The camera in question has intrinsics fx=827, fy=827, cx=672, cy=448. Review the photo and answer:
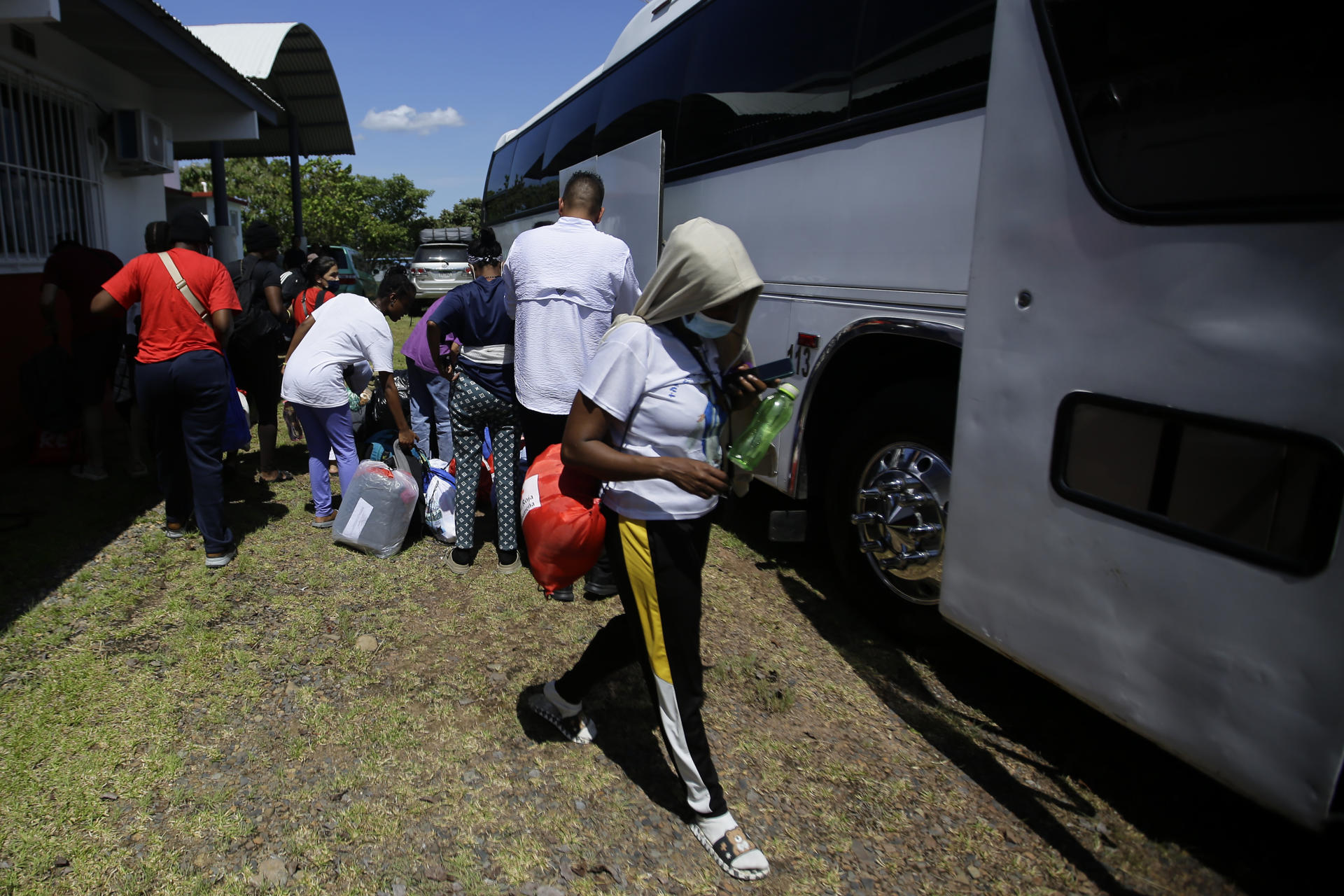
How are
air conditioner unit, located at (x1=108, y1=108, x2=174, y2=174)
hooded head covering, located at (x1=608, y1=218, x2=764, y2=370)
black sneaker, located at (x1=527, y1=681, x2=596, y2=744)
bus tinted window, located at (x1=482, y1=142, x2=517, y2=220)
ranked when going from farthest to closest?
bus tinted window, located at (x1=482, y1=142, x2=517, y2=220) → air conditioner unit, located at (x1=108, y1=108, x2=174, y2=174) → black sneaker, located at (x1=527, y1=681, x2=596, y2=744) → hooded head covering, located at (x1=608, y1=218, x2=764, y2=370)

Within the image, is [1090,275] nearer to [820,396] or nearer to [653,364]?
[653,364]

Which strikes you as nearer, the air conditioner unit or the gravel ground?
the gravel ground

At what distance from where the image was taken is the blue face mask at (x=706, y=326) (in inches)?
89.9

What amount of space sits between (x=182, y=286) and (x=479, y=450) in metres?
A: 1.74

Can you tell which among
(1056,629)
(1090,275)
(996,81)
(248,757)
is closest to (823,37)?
(996,81)

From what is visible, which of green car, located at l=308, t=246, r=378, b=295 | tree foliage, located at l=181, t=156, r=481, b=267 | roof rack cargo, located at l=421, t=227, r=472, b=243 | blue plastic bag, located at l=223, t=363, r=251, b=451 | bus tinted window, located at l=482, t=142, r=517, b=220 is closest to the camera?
blue plastic bag, located at l=223, t=363, r=251, b=451

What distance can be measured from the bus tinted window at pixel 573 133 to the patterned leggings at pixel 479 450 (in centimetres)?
390

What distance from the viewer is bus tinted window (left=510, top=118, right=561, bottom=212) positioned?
8.99m

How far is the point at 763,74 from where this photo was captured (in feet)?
15.0

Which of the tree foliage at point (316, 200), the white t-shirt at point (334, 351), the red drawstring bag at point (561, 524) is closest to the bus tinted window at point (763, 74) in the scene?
the white t-shirt at point (334, 351)

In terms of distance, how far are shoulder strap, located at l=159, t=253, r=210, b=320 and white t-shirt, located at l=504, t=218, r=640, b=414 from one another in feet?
5.59

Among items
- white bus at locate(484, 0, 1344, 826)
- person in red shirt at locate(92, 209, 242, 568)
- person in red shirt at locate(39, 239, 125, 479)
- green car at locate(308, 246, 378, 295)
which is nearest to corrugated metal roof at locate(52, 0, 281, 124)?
person in red shirt at locate(39, 239, 125, 479)

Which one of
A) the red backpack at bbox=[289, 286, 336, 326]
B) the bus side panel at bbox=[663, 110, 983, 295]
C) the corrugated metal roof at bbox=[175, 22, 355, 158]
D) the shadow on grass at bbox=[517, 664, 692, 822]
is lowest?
the shadow on grass at bbox=[517, 664, 692, 822]

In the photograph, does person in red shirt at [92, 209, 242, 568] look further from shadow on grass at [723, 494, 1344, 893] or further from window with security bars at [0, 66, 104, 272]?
window with security bars at [0, 66, 104, 272]
